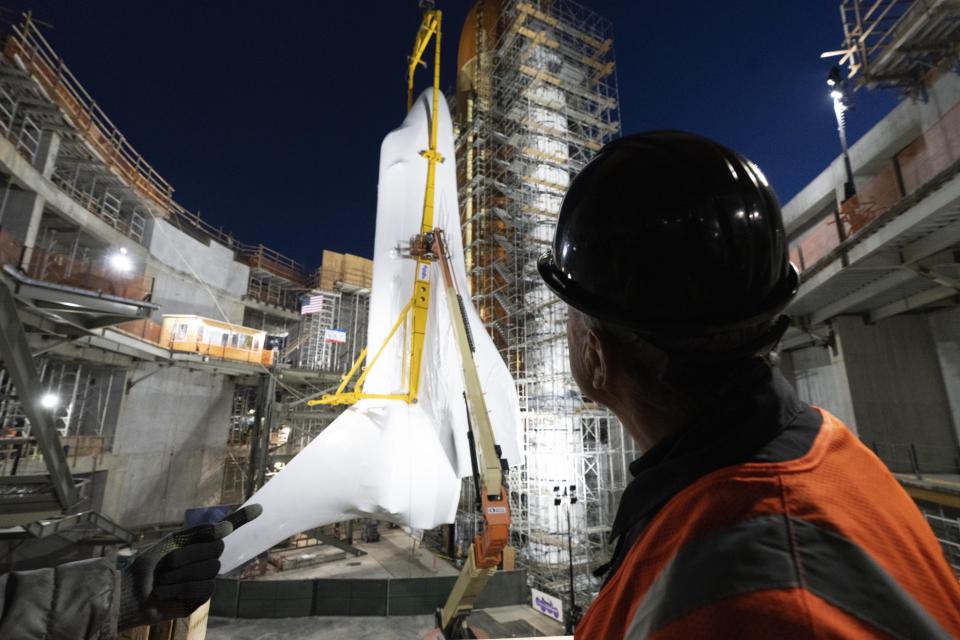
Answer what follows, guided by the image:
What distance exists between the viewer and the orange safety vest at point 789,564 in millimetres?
520

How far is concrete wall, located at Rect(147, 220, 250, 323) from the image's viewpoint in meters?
22.0

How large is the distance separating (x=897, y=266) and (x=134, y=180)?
27759 mm

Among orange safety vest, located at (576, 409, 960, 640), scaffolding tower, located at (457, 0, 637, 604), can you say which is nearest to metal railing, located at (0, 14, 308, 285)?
scaffolding tower, located at (457, 0, 637, 604)

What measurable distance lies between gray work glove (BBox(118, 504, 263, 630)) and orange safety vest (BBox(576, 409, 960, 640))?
7.17 feet

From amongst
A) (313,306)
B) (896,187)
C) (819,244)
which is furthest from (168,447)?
(896,187)

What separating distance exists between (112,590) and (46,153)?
19.6 meters

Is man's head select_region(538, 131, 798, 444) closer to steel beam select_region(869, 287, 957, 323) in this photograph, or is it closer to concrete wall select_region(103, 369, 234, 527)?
steel beam select_region(869, 287, 957, 323)

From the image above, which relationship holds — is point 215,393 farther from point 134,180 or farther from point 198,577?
point 198,577

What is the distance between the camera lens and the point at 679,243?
967 mm

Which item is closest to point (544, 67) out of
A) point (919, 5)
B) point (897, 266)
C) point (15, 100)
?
point (919, 5)

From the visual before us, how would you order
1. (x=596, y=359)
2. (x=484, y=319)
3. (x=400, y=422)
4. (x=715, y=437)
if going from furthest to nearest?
(x=484, y=319) < (x=400, y=422) < (x=596, y=359) < (x=715, y=437)

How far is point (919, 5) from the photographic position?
9.19 m

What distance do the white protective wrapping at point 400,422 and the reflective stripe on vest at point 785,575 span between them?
730cm

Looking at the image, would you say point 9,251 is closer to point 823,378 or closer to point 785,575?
point 785,575
